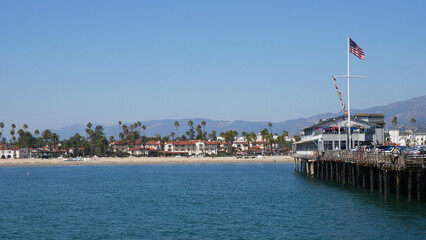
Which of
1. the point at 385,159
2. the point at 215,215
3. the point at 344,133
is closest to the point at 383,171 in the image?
the point at 385,159

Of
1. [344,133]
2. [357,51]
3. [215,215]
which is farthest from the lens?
[344,133]

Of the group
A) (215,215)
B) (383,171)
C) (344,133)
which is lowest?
(215,215)

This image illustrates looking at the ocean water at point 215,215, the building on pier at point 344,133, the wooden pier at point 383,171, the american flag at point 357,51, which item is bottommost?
the ocean water at point 215,215

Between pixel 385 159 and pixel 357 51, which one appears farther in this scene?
pixel 357 51

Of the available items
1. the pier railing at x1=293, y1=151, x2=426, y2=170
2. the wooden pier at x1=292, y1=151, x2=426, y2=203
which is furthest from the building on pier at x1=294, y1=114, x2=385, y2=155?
the pier railing at x1=293, y1=151, x2=426, y2=170

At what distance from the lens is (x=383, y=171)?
4384 centimetres

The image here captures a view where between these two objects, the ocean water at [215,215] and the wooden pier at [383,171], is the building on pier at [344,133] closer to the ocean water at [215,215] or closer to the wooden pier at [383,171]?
the wooden pier at [383,171]

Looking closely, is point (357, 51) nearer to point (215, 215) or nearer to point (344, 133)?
point (344, 133)

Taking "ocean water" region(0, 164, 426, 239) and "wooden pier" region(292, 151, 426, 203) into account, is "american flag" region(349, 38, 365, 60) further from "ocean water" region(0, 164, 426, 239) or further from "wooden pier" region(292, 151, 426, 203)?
"ocean water" region(0, 164, 426, 239)

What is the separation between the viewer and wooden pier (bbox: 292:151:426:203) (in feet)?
119

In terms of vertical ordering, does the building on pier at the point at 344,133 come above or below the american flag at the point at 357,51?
below

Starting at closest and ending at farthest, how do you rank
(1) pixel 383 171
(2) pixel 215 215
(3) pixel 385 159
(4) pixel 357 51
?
(3) pixel 385 159 → (2) pixel 215 215 → (1) pixel 383 171 → (4) pixel 357 51

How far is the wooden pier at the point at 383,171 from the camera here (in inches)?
1433

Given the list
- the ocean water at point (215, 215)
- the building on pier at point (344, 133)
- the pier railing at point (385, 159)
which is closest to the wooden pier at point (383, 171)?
the pier railing at point (385, 159)
